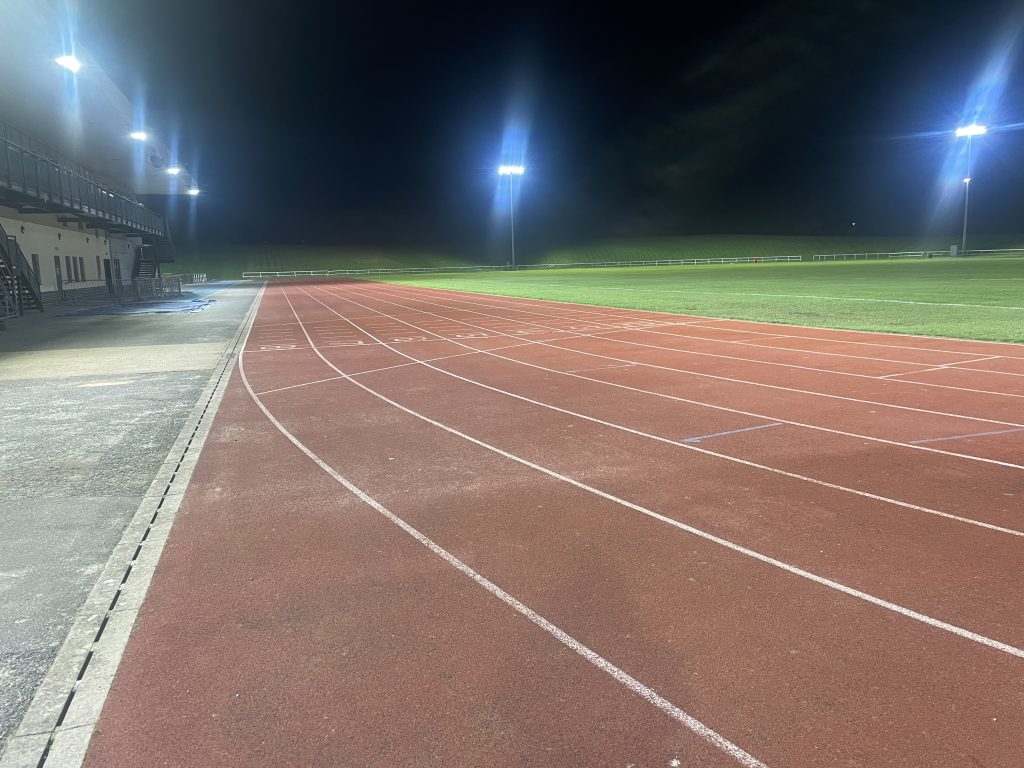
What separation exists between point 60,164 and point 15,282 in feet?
36.8

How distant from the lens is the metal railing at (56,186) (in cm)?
2092

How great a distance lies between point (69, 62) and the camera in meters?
20.8

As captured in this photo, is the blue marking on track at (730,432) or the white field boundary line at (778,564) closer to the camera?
the white field boundary line at (778,564)

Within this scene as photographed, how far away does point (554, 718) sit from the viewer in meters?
2.88

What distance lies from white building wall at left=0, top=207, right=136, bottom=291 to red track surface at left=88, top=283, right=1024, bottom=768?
89.3 feet

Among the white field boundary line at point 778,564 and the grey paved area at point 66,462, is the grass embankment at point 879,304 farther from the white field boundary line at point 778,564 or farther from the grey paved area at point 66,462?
the grey paved area at point 66,462

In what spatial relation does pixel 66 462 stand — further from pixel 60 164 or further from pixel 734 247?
pixel 734 247

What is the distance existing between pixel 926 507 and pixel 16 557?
6539 mm

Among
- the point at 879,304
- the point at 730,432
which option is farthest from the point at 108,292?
the point at 730,432

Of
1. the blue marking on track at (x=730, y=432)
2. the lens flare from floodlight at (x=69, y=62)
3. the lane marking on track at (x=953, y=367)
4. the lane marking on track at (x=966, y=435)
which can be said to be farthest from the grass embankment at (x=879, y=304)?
the lens flare from floodlight at (x=69, y=62)

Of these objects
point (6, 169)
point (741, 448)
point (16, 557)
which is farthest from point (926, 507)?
point (6, 169)

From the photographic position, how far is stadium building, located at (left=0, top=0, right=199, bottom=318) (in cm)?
2019

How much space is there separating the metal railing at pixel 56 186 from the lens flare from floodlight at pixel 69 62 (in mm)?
2918

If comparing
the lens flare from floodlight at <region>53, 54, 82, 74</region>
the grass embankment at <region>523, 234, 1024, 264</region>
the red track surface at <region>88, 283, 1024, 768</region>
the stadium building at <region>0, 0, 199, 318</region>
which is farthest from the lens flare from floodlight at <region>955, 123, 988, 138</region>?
the lens flare from floodlight at <region>53, 54, 82, 74</region>
